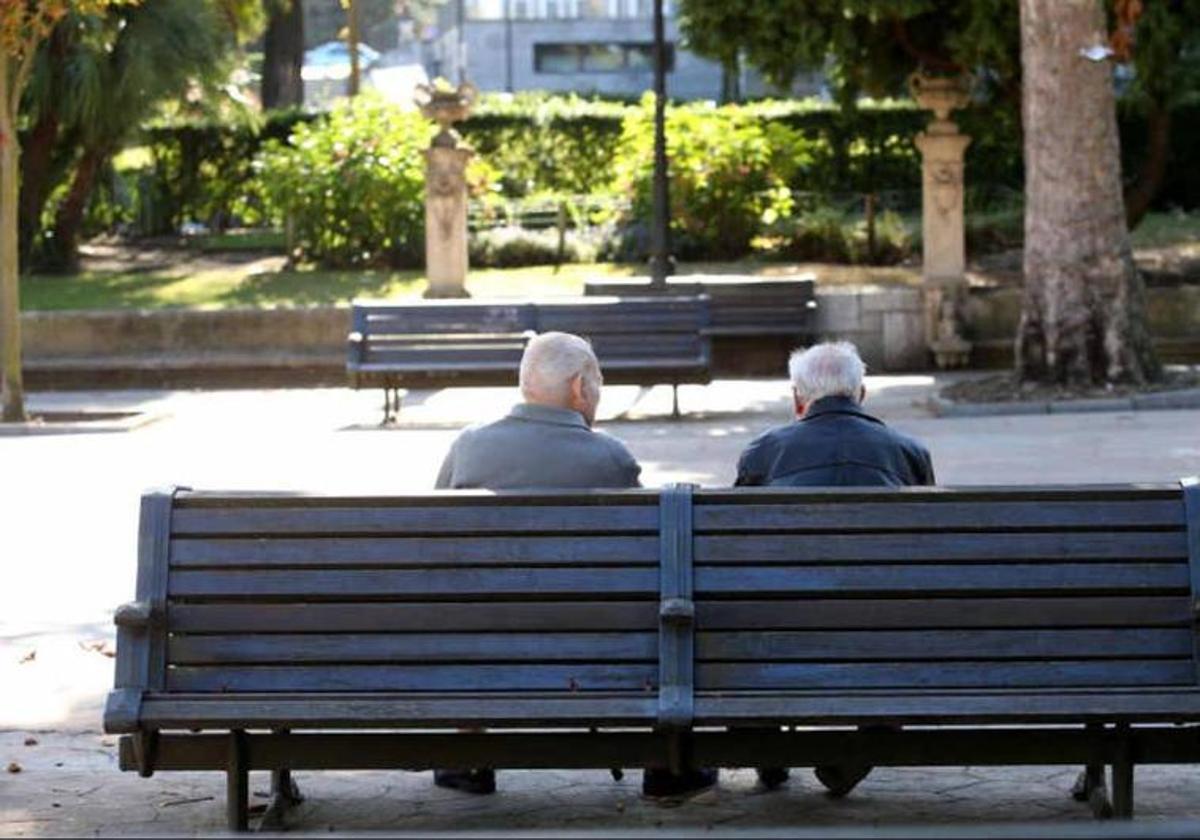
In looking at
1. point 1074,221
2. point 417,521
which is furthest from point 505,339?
point 417,521

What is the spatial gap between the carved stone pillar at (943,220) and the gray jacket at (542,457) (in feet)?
51.3

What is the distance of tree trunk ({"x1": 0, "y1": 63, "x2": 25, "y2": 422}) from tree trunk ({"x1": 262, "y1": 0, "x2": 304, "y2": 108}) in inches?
867

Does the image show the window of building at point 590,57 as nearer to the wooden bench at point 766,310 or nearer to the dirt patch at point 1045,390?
the wooden bench at point 766,310

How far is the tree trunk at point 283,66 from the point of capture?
4119 cm

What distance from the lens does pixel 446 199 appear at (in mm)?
24047

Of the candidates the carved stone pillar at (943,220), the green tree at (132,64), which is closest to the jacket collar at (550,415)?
the carved stone pillar at (943,220)

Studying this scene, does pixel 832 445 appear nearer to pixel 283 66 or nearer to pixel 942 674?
pixel 942 674

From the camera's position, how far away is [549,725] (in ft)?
20.9

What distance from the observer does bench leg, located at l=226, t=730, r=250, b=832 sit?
6.53 m

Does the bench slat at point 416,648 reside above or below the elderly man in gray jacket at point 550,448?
below

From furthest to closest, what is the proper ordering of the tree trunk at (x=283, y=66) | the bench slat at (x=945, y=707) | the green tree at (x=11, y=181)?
the tree trunk at (x=283, y=66) → the green tree at (x=11, y=181) → the bench slat at (x=945, y=707)

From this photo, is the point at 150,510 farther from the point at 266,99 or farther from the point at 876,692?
the point at 266,99

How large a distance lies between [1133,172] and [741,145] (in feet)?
22.6

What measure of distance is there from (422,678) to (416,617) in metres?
0.16
